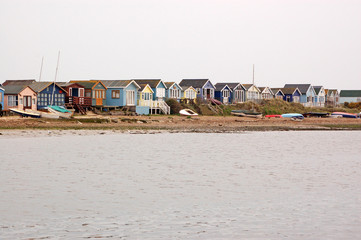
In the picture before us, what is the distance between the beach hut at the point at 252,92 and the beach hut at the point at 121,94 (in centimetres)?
3402

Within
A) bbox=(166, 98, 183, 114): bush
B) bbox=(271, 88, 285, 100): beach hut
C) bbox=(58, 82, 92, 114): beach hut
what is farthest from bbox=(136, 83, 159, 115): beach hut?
bbox=(271, 88, 285, 100): beach hut

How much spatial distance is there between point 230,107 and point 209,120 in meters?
19.7

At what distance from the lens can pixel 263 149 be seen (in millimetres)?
40375

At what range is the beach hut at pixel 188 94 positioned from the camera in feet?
288

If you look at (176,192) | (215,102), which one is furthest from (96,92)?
(176,192)

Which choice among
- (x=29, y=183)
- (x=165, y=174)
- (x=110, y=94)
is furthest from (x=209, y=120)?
(x=29, y=183)

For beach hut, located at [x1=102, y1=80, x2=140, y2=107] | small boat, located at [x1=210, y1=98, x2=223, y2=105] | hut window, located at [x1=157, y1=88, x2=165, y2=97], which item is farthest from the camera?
small boat, located at [x1=210, y1=98, x2=223, y2=105]

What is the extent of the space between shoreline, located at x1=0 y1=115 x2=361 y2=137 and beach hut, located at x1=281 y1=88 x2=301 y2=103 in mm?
38155

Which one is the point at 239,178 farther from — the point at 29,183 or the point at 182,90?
the point at 182,90

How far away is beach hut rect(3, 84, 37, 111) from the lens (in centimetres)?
6072

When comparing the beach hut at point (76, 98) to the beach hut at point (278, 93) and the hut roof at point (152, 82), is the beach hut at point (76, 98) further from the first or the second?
the beach hut at point (278, 93)

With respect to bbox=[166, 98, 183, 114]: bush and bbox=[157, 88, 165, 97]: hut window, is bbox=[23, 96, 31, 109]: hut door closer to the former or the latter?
bbox=[166, 98, 183, 114]: bush

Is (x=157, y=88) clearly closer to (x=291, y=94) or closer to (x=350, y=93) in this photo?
(x=291, y=94)

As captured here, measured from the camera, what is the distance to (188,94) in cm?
9056
